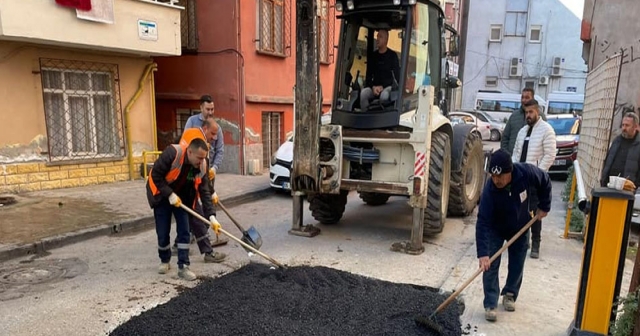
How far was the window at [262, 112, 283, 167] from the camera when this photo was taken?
11.8 metres

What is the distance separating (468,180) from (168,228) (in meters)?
5.06

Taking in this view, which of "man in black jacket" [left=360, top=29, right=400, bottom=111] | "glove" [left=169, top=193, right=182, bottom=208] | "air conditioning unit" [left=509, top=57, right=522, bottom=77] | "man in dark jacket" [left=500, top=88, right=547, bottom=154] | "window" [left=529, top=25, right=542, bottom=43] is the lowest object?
"glove" [left=169, top=193, right=182, bottom=208]

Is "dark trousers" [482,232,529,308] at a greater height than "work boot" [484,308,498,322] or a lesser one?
greater

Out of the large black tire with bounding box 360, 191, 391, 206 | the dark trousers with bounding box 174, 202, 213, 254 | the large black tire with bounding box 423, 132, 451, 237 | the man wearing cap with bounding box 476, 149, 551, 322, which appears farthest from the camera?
the large black tire with bounding box 360, 191, 391, 206

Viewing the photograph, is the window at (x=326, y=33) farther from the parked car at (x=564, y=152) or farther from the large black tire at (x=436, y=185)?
the large black tire at (x=436, y=185)

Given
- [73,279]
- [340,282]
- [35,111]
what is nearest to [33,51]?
[35,111]

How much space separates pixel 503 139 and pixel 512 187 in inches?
103

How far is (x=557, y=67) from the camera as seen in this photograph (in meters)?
30.1

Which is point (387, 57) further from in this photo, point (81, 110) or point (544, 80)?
point (544, 80)

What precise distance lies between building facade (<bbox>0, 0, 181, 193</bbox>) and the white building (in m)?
26.7

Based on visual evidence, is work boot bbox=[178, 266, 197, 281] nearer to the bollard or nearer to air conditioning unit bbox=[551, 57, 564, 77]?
the bollard

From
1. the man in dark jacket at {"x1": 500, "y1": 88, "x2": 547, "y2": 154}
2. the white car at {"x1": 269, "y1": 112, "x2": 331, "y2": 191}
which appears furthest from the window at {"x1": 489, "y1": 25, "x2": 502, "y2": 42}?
the man in dark jacket at {"x1": 500, "y1": 88, "x2": 547, "y2": 154}

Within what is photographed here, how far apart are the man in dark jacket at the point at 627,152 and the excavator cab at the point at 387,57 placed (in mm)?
2342

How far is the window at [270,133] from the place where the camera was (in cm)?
1175
